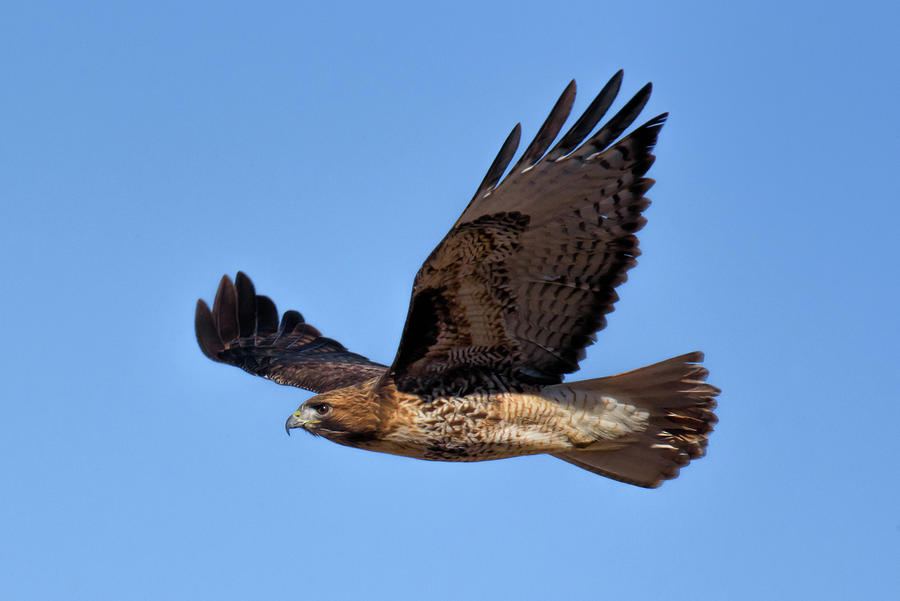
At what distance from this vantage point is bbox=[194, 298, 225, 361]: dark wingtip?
10.6 m

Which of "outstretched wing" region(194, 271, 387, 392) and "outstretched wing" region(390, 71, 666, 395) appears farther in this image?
"outstretched wing" region(194, 271, 387, 392)

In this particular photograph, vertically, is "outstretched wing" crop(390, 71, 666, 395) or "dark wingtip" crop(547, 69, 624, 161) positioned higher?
"dark wingtip" crop(547, 69, 624, 161)

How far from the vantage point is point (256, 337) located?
35.2 ft

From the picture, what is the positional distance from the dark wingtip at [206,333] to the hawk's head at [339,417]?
128 inches

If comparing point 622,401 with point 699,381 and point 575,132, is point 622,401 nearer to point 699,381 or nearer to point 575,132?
point 699,381

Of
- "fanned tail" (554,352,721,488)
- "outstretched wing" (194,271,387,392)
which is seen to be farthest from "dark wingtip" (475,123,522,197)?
"outstretched wing" (194,271,387,392)

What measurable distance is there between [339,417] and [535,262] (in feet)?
5.26

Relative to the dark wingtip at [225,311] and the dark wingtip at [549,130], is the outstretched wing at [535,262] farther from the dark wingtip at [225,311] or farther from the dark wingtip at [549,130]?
the dark wingtip at [225,311]

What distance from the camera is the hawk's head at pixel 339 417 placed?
729 centimetres

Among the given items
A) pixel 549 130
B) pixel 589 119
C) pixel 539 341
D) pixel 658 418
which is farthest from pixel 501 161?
pixel 658 418

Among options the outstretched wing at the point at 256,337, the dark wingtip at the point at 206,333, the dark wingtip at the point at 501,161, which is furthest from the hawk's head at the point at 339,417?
the dark wingtip at the point at 206,333

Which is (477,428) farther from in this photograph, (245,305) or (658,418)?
(245,305)

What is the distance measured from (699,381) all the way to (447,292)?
76.2 inches

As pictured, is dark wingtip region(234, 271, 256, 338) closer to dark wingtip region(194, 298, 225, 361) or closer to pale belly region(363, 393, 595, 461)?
dark wingtip region(194, 298, 225, 361)
